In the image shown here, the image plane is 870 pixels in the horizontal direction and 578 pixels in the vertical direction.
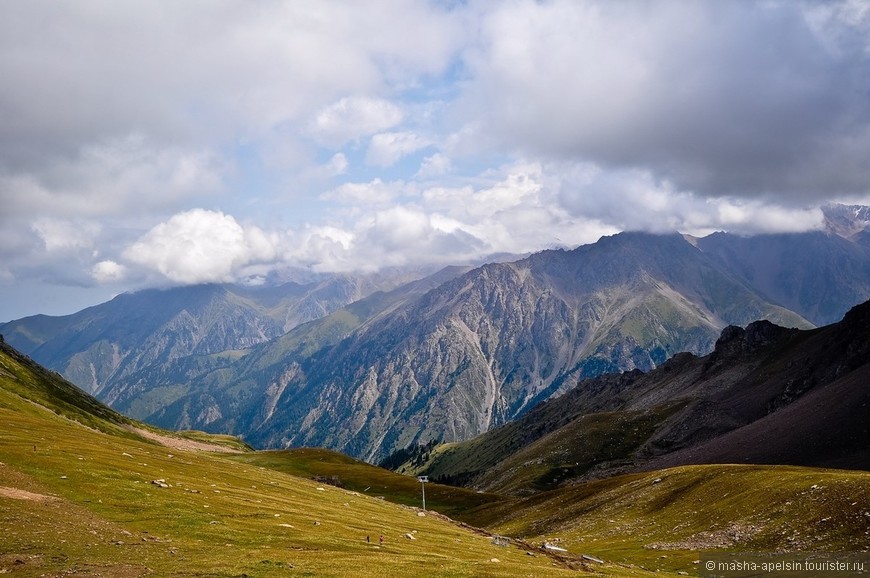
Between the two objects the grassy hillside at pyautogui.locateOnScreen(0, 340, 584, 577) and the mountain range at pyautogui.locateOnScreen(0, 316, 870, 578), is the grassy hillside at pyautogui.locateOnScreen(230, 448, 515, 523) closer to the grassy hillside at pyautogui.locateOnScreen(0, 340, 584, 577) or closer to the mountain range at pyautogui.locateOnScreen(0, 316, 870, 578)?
the mountain range at pyautogui.locateOnScreen(0, 316, 870, 578)

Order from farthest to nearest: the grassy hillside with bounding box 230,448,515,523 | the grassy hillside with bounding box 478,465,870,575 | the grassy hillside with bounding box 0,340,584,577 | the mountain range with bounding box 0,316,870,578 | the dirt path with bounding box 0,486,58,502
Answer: the grassy hillside with bounding box 230,448,515,523, the grassy hillside with bounding box 478,465,870,575, the dirt path with bounding box 0,486,58,502, the mountain range with bounding box 0,316,870,578, the grassy hillside with bounding box 0,340,584,577

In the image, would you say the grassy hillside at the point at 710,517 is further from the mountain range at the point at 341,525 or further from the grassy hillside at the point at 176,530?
the grassy hillside at the point at 176,530

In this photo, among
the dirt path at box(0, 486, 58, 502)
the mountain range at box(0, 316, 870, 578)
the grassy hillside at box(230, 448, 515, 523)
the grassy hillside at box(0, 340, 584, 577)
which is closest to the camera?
the grassy hillside at box(0, 340, 584, 577)

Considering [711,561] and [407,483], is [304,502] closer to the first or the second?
[711,561]

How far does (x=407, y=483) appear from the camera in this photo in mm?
184750

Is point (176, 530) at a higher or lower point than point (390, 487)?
higher

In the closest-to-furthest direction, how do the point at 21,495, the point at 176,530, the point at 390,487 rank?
the point at 176,530 < the point at 21,495 < the point at 390,487

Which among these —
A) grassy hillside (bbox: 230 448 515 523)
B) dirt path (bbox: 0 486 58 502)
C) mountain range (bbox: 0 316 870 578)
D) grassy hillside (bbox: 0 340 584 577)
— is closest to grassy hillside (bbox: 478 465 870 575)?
mountain range (bbox: 0 316 870 578)

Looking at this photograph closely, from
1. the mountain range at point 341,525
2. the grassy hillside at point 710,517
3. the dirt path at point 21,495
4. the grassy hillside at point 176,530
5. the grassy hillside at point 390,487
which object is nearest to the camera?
the grassy hillside at point 176,530

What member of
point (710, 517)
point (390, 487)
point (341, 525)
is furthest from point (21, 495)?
point (390, 487)

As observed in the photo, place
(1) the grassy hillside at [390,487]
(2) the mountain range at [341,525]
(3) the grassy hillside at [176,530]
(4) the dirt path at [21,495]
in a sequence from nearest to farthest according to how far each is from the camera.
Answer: (3) the grassy hillside at [176,530], (2) the mountain range at [341,525], (4) the dirt path at [21,495], (1) the grassy hillside at [390,487]

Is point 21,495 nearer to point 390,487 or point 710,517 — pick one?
point 710,517

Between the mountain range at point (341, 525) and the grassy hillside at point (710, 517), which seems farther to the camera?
the grassy hillside at point (710, 517)

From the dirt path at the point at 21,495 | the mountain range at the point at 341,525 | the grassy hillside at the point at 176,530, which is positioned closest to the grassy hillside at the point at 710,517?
the mountain range at the point at 341,525
